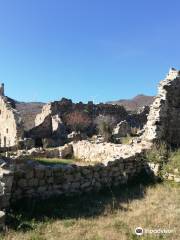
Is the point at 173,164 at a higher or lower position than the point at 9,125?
lower

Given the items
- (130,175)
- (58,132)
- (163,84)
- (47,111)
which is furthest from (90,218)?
(47,111)

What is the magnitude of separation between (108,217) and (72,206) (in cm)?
Answer: 138

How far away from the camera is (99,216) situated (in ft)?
Result: 36.7

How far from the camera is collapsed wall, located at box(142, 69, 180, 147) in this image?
17.5m

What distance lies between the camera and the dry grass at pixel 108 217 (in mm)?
9750

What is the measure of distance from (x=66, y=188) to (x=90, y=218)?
2.30 metres

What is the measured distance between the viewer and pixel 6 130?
119ft

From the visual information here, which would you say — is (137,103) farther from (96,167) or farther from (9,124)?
(96,167)

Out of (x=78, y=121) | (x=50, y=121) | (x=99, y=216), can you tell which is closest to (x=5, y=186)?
(x=99, y=216)

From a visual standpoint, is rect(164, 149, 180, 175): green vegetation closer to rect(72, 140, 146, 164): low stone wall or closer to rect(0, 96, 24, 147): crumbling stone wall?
rect(72, 140, 146, 164): low stone wall

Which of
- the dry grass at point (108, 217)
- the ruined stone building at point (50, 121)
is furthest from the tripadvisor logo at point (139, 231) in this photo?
the ruined stone building at point (50, 121)

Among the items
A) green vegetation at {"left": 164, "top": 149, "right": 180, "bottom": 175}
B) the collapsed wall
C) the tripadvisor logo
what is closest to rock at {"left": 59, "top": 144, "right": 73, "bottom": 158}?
the collapsed wall

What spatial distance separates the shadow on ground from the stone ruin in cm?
32

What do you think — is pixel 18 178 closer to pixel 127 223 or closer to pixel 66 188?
pixel 66 188
